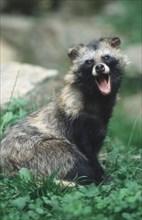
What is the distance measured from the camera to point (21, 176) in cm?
704

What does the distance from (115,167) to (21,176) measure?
1563 mm

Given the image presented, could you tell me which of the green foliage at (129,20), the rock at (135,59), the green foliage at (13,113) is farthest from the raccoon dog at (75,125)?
the green foliage at (129,20)

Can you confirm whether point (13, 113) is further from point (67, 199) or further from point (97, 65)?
point (67, 199)

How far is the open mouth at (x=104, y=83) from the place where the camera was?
24.9ft

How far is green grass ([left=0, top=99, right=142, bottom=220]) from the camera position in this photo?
5.97 metres

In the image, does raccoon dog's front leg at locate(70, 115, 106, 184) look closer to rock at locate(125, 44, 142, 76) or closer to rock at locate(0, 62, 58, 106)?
rock at locate(0, 62, 58, 106)

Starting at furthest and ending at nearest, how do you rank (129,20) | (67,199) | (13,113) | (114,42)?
(129,20), (13,113), (114,42), (67,199)

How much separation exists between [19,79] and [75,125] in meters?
2.42

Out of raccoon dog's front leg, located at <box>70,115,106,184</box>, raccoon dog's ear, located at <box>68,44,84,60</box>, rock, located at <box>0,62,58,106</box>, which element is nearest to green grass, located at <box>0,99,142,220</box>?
raccoon dog's front leg, located at <box>70,115,106,184</box>

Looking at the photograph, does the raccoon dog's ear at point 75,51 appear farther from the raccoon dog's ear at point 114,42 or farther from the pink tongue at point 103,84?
the pink tongue at point 103,84

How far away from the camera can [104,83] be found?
25.2ft

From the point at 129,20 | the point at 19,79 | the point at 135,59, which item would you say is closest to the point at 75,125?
the point at 19,79

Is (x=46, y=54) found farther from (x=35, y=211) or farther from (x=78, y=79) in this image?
(x=35, y=211)

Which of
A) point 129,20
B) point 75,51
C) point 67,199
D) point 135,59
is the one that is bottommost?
point 67,199
